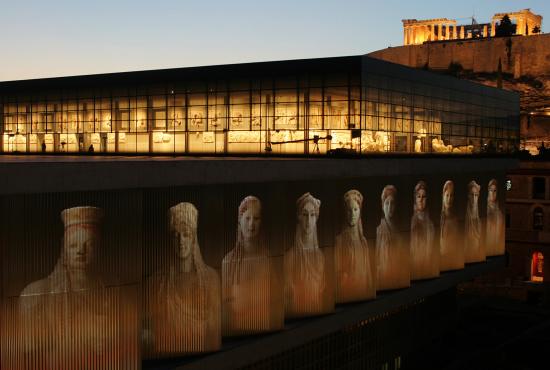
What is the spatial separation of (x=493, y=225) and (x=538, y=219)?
974 inches

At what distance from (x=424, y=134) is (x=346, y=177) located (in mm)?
22253

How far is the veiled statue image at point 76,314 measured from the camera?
26.8m

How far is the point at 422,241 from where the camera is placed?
168 ft

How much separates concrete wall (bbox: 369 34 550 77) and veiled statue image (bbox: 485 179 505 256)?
120156 millimetres

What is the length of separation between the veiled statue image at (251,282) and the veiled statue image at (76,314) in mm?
6551

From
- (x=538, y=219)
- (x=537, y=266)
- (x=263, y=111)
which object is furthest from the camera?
(x=537, y=266)

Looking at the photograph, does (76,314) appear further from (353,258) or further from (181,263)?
(353,258)

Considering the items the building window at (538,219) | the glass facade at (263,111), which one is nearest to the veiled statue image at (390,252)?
the glass facade at (263,111)

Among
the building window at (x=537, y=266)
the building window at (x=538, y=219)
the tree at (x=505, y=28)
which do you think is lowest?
the building window at (x=537, y=266)

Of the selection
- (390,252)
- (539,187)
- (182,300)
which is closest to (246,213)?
(182,300)

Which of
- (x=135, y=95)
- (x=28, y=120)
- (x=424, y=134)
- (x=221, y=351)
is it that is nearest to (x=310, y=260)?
(x=221, y=351)

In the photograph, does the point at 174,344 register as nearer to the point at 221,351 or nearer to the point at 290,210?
the point at 221,351

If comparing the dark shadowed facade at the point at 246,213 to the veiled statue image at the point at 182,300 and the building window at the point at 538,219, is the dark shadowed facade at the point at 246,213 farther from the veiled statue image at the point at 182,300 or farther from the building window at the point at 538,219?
the building window at the point at 538,219

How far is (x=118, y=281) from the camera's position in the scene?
96.0 feet
